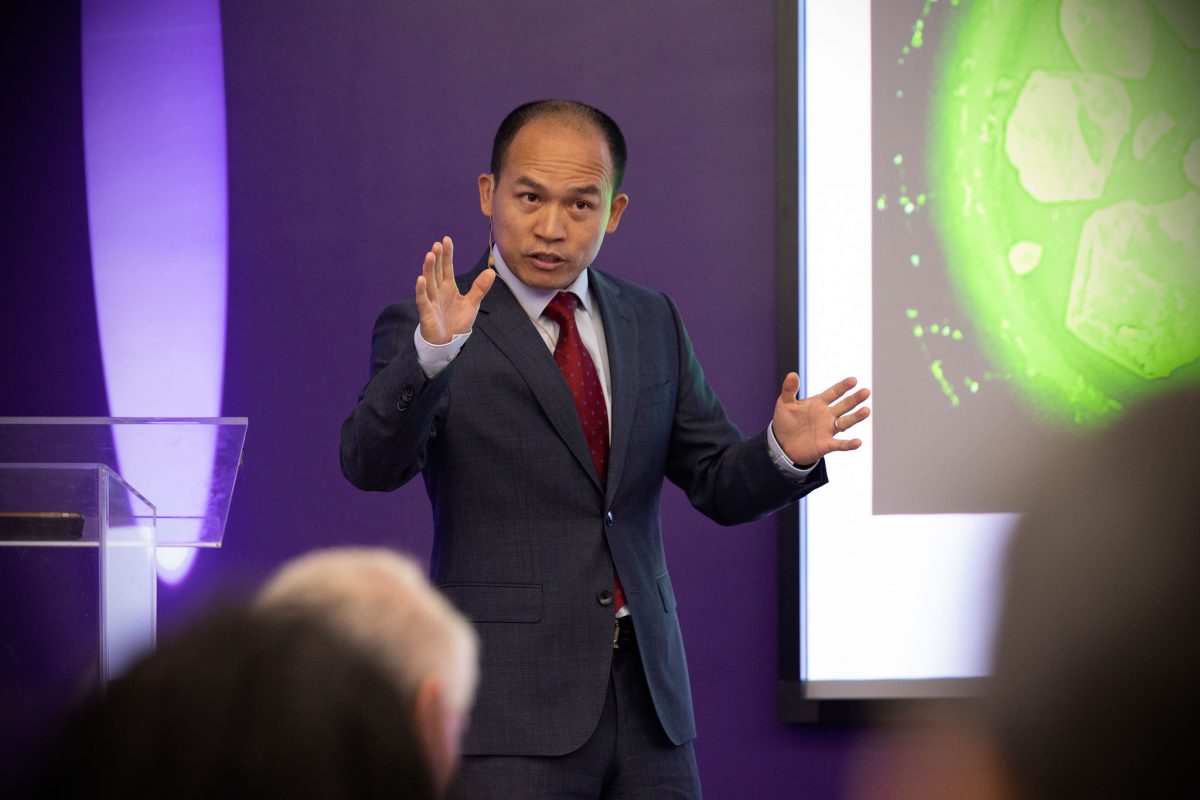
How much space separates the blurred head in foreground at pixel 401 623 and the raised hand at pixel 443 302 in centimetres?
101

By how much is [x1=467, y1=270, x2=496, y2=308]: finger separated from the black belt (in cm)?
56

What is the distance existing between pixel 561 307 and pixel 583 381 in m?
0.14

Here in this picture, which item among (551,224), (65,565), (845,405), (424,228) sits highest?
(424,228)

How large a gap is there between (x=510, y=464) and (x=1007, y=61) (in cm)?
192

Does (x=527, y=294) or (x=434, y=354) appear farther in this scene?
(x=527, y=294)

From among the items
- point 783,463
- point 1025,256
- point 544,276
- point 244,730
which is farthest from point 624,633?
point 1025,256

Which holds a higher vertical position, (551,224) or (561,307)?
(551,224)

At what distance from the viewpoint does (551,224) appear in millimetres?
2234

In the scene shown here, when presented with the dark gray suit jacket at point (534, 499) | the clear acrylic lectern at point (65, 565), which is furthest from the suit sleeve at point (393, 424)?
the clear acrylic lectern at point (65, 565)

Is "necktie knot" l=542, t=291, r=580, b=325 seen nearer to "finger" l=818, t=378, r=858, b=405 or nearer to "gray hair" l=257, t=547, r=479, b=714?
"finger" l=818, t=378, r=858, b=405

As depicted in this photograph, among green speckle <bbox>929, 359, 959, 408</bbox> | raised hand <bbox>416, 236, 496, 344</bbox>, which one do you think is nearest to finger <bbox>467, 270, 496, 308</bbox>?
raised hand <bbox>416, 236, 496, 344</bbox>

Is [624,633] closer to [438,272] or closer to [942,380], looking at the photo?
[438,272]

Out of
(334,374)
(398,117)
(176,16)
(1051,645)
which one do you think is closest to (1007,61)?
(398,117)

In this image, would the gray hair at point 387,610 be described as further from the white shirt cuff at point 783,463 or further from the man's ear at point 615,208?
the man's ear at point 615,208
